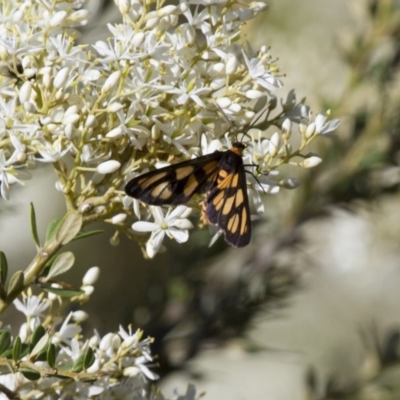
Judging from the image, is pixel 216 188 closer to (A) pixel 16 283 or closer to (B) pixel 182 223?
(B) pixel 182 223

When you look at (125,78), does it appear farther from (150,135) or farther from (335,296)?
(335,296)

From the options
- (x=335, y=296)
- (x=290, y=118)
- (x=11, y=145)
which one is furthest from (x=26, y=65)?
(x=335, y=296)

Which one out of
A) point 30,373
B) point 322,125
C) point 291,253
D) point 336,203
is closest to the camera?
point 30,373

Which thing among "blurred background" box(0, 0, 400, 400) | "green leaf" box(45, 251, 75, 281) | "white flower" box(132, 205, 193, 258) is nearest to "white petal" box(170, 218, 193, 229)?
"white flower" box(132, 205, 193, 258)

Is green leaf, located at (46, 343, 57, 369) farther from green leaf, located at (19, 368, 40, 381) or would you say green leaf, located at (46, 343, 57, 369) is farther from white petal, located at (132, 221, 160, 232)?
white petal, located at (132, 221, 160, 232)

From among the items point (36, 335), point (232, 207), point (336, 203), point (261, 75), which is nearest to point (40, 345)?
point (36, 335)
